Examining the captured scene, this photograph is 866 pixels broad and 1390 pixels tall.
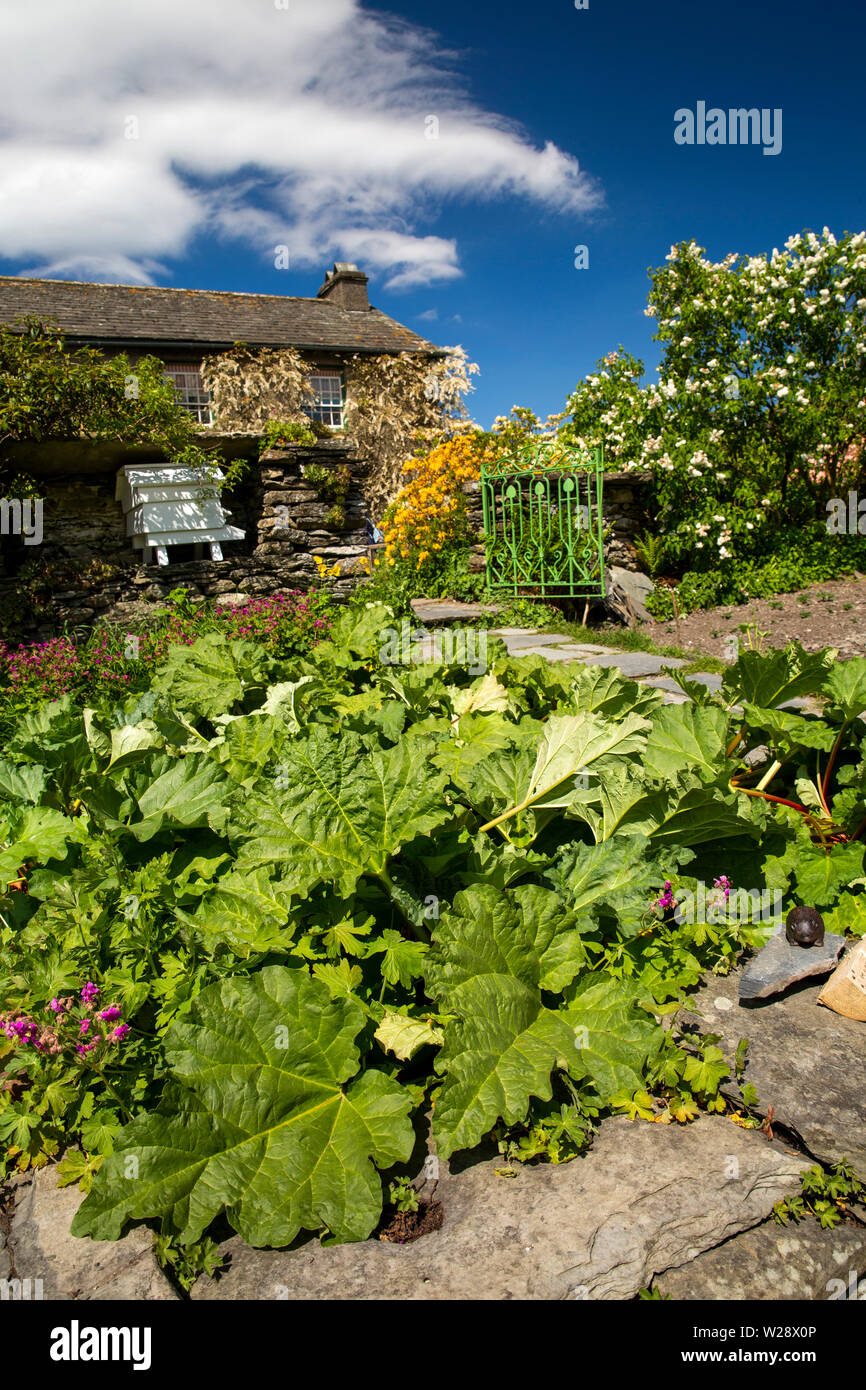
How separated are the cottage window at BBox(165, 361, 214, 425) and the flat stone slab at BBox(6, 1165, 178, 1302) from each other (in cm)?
1467

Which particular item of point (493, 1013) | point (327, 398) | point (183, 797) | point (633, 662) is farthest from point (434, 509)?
point (493, 1013)

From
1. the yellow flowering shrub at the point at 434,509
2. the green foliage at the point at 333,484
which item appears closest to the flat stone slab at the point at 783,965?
the green foliage at the point at 333,484

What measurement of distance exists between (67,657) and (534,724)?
450 cm

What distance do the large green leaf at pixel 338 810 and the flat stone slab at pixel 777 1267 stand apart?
95 centimetres

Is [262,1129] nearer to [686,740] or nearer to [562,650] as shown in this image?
[686,740]

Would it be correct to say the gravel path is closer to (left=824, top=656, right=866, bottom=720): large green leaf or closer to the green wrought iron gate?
the green wrought iron gate

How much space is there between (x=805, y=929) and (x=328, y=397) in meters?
15.7

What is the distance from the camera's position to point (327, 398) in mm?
15891

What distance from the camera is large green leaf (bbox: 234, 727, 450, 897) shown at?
5.87 feet

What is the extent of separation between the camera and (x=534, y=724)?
275 cm

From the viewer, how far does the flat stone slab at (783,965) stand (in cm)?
199

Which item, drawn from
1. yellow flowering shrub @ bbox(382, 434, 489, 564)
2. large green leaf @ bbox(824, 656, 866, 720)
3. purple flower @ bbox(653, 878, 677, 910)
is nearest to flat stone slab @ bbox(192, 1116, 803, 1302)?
purple flower @ bbox(653, 878, 677, 910)

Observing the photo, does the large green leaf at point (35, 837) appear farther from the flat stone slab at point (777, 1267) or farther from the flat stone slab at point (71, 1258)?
the flat stone slab at point (777, 1267)
